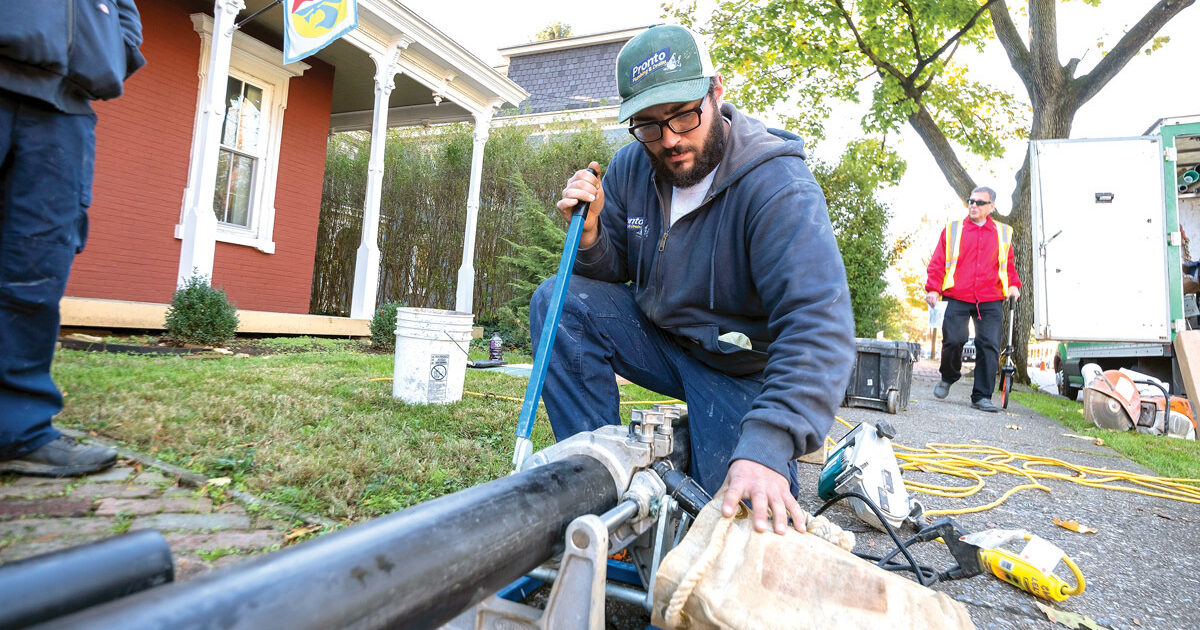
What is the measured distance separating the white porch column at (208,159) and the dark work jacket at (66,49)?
432 cm

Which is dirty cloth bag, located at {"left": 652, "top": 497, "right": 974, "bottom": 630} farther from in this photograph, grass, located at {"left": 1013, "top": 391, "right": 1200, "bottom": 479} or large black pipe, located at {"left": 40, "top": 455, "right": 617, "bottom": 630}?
grass, located at {"left": 1013, "top": 391, "right": 1200, "bottom": 479}

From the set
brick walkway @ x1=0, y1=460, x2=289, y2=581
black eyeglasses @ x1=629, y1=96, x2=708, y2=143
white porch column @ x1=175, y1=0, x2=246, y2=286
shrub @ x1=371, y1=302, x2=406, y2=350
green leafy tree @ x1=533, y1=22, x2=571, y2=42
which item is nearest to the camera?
brick walkway @ x1=0, y1=460, x2=289, y2=581

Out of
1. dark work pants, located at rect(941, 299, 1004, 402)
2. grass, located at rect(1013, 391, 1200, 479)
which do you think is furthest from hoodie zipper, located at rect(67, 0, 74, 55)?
dark work pants, located at rect(941, 299, 1004, 402)

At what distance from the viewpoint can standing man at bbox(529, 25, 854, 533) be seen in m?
1.65

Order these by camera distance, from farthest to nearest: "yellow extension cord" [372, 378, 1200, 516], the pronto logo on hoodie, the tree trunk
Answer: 1. the tree trunk
2. "yellow extension cord" [372, 378, 1200, 516]
3. the pronto logo on hoodie

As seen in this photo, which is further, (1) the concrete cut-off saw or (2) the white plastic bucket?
(1) the concrete cut-off saw

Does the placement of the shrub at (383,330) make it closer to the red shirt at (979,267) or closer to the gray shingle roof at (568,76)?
the red shirt at (979,267)

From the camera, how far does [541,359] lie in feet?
5.81

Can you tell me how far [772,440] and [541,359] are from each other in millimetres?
668

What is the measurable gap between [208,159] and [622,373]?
5.62 m

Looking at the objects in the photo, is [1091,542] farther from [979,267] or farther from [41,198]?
Result: [979,267]

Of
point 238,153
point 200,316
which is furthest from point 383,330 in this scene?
point 238,153

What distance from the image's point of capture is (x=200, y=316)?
5570 millimetres

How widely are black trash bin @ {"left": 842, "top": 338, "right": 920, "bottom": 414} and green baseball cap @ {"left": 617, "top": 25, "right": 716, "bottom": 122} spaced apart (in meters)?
4.55
